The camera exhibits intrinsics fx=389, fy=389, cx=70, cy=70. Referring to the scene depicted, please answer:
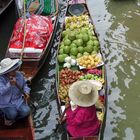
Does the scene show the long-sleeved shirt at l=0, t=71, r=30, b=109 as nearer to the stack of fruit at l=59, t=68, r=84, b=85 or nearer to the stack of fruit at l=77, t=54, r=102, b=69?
the stack of fruit at l=59, t=68, r=84, b=85

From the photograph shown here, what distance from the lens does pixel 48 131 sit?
25.9 feet

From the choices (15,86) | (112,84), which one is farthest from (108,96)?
(15,86)

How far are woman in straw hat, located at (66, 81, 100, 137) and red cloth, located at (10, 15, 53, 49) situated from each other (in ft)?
8.71

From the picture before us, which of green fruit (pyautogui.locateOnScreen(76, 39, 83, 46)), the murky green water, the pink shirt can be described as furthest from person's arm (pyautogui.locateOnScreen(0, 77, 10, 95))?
green fruit (pyautogui.locateOnScreen(76, 39, 83, 46))

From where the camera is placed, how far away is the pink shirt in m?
6.56

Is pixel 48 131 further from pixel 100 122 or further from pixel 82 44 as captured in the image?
pixel 82 44

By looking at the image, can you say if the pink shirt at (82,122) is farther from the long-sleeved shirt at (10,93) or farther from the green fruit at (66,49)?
the green fruit at (66,49)

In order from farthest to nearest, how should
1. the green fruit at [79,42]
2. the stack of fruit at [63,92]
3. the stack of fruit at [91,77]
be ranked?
1. the green fruit at [79,42]
2. the stack of fruit at [91,77]
3. the stack of fruit at [63,92]

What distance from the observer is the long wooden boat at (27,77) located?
21.3 ft

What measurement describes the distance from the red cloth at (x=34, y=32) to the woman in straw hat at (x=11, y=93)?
2.54 meters

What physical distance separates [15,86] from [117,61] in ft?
12.2

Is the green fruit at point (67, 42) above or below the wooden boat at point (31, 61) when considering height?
above

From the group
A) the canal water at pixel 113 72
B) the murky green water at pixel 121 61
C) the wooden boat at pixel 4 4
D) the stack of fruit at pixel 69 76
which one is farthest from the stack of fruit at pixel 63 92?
the wooden boat at pixel 4 4

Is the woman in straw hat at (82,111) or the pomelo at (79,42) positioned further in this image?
→ the pomelo at (79,42)
